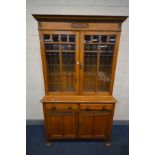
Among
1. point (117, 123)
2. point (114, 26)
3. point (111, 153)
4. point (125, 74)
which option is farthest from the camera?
point (117, 123)

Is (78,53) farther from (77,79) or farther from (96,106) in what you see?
(96,106)

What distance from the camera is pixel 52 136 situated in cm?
223

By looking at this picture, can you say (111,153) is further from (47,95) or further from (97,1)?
(97,1)

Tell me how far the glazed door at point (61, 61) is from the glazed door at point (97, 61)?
110mm

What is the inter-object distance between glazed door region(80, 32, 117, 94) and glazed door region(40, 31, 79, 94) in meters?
0.11

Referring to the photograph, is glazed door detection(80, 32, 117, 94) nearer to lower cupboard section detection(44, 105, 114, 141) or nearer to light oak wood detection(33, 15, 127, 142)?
light oak wood detection(33, 15, 127, 142)

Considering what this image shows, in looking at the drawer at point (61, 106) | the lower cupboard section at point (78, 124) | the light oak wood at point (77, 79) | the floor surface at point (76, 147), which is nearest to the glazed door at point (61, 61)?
the light oak wood at point (77, 79)

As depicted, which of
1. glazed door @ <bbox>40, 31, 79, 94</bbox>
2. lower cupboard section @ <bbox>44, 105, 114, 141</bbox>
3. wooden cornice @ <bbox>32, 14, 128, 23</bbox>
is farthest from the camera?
lower cupboard section @ <bbox>44, 105, 114, 141</bbox>

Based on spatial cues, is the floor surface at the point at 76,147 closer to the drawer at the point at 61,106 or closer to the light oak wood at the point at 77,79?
the light oak wood at the point at 77,79

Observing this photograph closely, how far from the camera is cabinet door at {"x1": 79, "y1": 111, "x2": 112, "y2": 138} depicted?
2129 millimetres

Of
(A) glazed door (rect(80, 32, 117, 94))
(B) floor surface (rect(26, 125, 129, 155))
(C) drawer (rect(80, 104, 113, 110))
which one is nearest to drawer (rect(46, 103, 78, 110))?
(C) drawer (rect(80, 104, 113, 110))

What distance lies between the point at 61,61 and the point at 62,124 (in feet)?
3.18
